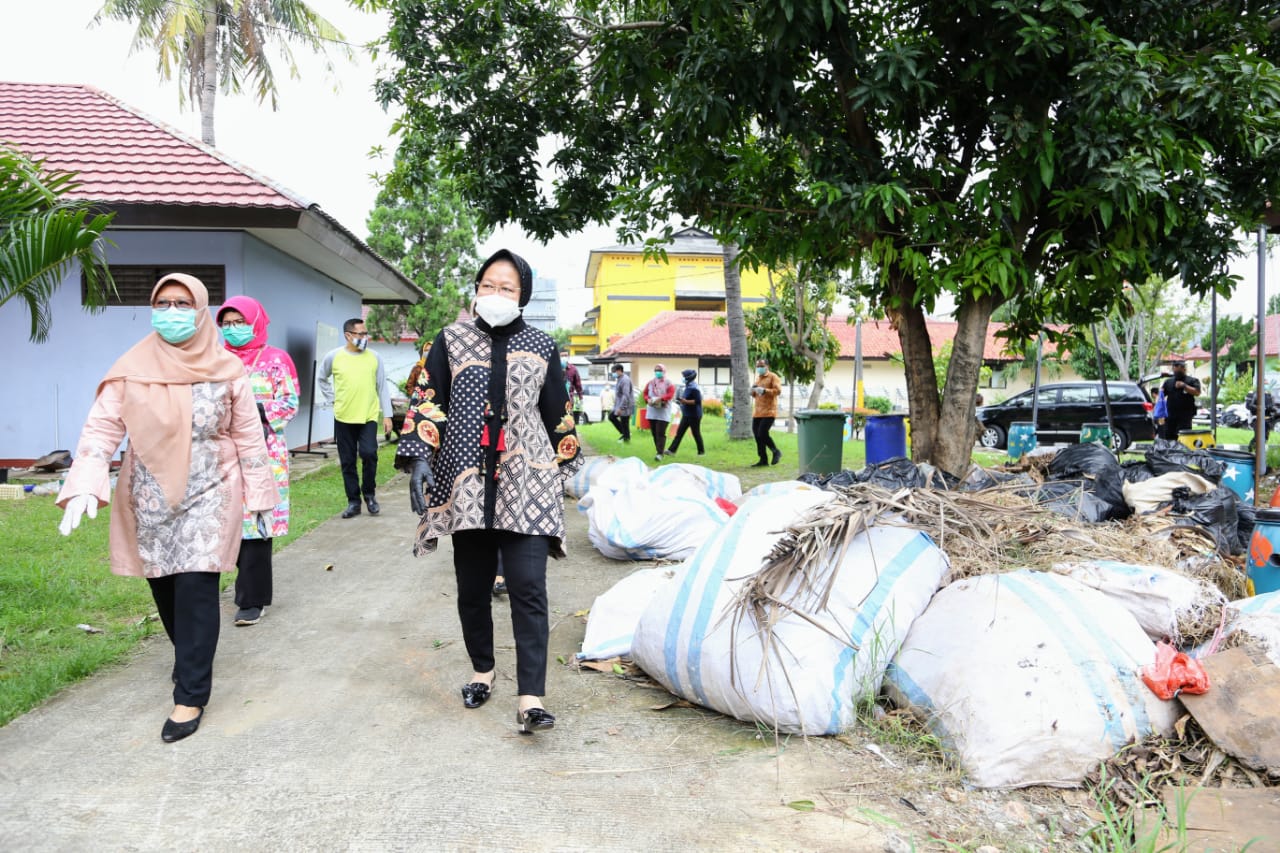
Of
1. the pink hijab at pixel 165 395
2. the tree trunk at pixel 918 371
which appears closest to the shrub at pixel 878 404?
the tree trunk at pixel 918 371

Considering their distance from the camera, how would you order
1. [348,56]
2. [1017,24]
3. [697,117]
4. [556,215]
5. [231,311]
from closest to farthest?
[231,311] < [1017,24] < [697,117] < [556,215] < [348,56]

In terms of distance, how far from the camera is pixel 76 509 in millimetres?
3061

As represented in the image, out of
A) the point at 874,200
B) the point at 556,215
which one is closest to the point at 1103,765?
the point at 874,200

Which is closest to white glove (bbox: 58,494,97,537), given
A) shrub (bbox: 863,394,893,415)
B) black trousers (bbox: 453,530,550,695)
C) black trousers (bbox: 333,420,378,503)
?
black trousers (bbox: 453,530,550,695)

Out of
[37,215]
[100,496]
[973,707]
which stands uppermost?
[37,215]

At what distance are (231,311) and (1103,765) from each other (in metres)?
4.29

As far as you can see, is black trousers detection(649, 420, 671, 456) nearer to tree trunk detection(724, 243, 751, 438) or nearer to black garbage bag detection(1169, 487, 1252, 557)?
tree trunk detection(724, 243, 751, 438)

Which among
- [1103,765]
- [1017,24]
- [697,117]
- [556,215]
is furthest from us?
[556,215]

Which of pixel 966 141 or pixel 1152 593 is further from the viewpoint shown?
pixel 966 141

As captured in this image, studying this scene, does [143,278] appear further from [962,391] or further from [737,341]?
[737,341]

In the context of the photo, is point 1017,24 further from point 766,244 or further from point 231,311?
point 231,311

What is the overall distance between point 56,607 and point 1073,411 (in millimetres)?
19230

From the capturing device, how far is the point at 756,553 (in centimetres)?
354

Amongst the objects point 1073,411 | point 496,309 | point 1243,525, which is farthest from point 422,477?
point 1073,411
